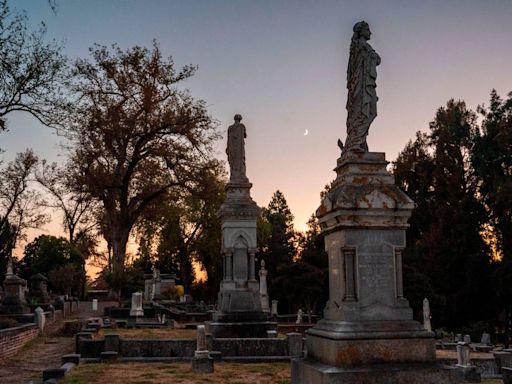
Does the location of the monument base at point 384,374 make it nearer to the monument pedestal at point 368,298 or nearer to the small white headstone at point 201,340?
the monument pedestal at point 368,298

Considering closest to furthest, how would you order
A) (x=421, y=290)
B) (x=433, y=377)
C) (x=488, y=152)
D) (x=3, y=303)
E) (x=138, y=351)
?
(x=433, y=377), (x=138, y=351), (x=3, y=303), (x=421, y=290), (x=488, y=152)

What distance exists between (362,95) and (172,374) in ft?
22.7

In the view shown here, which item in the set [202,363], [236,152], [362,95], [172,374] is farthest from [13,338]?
[362,95]

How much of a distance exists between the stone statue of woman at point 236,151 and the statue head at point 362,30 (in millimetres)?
8932

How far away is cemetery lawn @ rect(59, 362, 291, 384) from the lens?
11328 mm

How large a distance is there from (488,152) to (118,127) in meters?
24.9

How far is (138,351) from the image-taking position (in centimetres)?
1462

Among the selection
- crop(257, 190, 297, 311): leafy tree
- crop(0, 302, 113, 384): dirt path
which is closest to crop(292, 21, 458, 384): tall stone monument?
crop(0, 302, 113, 384): dirt path

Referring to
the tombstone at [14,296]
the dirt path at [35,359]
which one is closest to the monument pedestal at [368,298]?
the dirt path at [35,359]

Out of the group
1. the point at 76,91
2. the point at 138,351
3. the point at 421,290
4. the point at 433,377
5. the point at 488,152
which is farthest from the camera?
the point at 488,152

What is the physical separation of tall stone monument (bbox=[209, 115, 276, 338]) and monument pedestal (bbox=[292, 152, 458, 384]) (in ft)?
26.2

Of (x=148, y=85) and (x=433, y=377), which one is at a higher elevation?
(x=148, y=85)

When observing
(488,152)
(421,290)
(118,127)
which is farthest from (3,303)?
(488,152)

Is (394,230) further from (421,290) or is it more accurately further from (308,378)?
(421,290)
